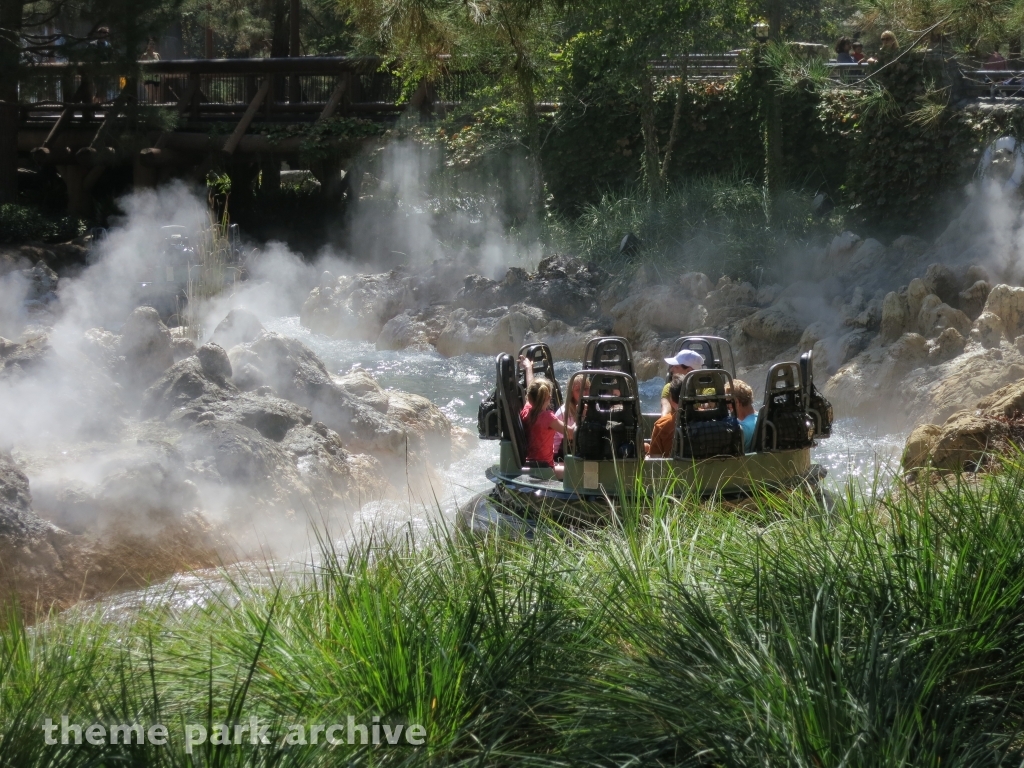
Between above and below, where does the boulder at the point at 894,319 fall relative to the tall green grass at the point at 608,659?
below

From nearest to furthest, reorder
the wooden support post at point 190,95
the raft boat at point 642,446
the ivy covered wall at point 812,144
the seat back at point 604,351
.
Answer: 1. the raft boat at point 642,446
2. the seat back at point 604,351
3. the ivy covered wall at point 812,144
4. the wooden support post at point 190,95

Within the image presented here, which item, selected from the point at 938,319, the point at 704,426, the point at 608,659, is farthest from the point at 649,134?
the point at 608,659

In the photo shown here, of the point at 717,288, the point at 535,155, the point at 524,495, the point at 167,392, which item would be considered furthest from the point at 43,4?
the point at 524,495

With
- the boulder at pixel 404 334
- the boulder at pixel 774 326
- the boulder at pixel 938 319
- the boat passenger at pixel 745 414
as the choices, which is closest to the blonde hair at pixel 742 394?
the boat passenger at pixel 745 414

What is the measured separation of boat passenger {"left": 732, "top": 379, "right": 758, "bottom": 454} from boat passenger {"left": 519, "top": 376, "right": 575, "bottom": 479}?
3.39 feet

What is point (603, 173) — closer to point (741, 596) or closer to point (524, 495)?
point (524, 495)

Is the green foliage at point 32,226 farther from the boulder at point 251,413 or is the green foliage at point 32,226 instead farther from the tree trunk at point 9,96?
the boulder at point 251,413

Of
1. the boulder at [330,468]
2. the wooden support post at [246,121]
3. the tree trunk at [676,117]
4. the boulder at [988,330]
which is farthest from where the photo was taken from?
the wooden support post at [246,121]

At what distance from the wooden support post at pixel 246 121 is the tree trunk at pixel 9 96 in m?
3.71

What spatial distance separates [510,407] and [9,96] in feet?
49.6

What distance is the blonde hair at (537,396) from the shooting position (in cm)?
661

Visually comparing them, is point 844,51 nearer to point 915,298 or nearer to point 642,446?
point 915,298

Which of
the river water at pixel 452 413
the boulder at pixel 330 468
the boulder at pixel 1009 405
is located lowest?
the river water at pixel 452 413

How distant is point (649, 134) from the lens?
695 inches
